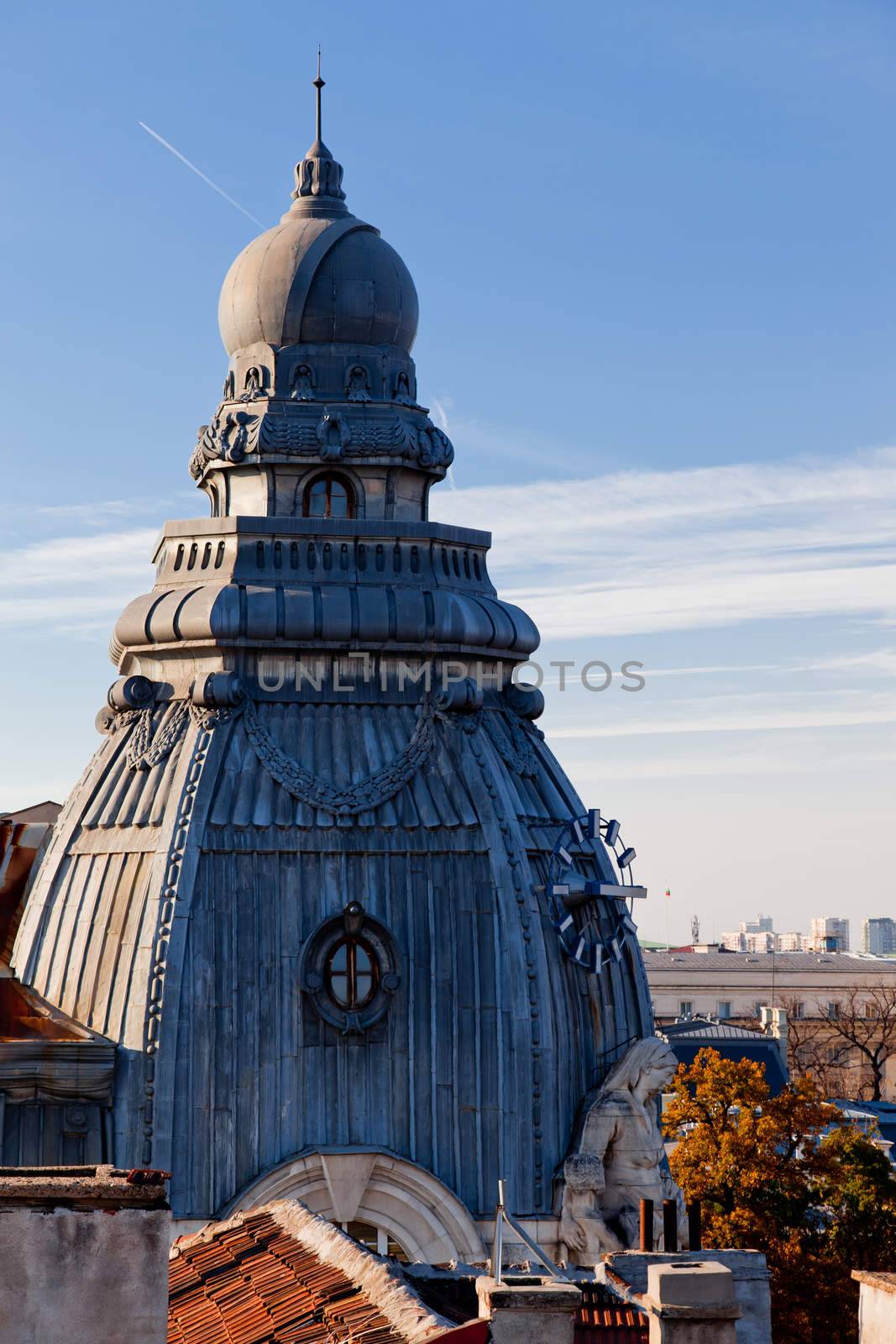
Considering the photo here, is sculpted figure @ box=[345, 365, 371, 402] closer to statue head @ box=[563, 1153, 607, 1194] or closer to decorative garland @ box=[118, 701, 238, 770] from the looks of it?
decorative garland @ box=[118, 701, 238, 770]

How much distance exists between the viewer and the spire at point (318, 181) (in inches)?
2638

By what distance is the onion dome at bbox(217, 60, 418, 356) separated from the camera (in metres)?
65.2

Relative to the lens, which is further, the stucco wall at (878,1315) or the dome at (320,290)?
the dome at (320,290)

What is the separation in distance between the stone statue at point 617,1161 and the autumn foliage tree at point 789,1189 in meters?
9.71

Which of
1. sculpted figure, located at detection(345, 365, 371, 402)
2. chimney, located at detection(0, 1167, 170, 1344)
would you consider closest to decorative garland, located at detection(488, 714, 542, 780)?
sculpted figure, located at detection(345, 365, 371, 402)

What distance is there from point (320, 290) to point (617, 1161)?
77.7 feet

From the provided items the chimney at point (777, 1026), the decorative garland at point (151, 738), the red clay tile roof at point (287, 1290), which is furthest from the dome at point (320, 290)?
the chimney at point (777, 1026)

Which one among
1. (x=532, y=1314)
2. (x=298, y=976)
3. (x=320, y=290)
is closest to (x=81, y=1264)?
(x=532, y=1314)

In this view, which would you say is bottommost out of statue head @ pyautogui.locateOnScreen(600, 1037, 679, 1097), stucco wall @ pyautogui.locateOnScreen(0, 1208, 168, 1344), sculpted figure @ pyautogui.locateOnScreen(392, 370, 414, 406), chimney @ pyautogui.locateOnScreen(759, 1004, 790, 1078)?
stucco wall @ pyautogui.locateOnScreen(0, 1208, 168, 1344)

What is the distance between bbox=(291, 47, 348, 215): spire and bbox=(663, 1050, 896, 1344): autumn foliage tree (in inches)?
1162

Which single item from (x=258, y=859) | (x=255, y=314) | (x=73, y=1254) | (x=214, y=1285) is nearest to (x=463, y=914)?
(x=258, y=859)

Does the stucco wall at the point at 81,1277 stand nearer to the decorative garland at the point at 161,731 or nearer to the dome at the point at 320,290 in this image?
the decorative garland at the point at 161,731

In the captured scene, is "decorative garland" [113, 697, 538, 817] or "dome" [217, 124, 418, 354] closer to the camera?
"decorative garland" [113, 697, 538, 817]

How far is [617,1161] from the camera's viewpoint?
59.8 metres
